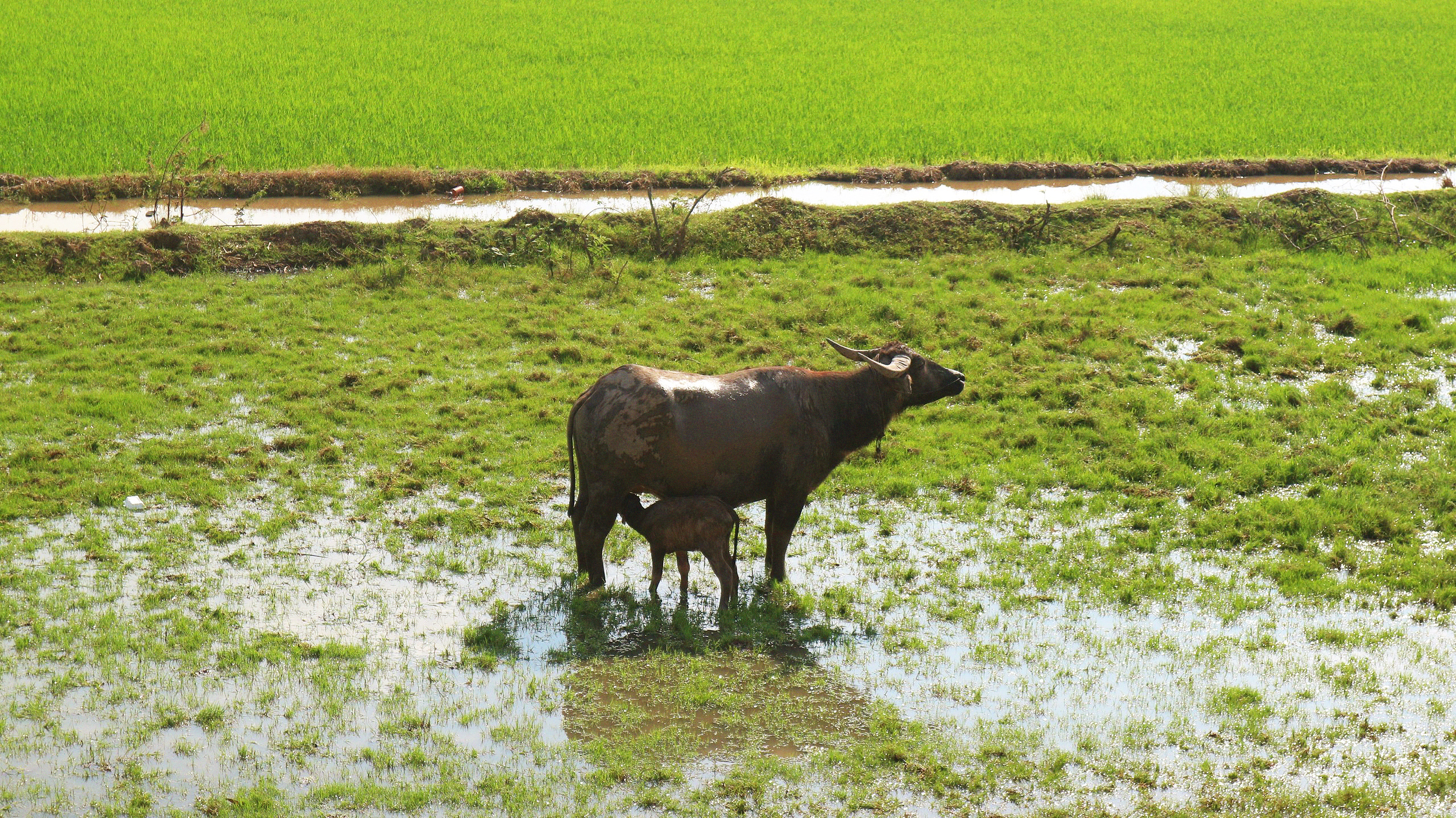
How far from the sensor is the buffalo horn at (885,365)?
8602 millimetres

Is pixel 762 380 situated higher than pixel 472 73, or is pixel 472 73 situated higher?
pixel 472 73

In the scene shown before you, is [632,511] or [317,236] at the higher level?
[317,236]

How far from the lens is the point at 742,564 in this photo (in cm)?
897

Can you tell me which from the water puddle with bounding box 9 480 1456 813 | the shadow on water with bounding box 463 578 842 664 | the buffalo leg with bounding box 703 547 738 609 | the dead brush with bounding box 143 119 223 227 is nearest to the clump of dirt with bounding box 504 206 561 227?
the dead brush with bounding box 143 119 223 227

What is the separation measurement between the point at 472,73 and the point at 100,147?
7.79 meters

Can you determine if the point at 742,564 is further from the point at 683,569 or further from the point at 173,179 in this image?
the point at 173,179

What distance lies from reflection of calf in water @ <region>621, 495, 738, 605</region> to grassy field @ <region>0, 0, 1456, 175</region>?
39.7 feet

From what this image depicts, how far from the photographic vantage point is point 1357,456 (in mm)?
10570

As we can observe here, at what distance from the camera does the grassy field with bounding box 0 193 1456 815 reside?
6406 mm

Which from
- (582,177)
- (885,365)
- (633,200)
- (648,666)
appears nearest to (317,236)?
(633,200)

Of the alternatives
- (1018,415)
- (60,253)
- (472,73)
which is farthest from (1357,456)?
Result: (472,73)

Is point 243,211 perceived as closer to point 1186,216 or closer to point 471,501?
point 471,501

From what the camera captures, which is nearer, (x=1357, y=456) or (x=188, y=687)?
(x=188, y=687)

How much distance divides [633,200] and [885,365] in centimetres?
961
